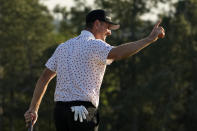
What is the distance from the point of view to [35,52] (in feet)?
178

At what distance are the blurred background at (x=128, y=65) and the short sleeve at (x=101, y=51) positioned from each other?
3988 centimetres

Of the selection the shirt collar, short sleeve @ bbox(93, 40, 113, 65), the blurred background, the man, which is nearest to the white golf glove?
the man

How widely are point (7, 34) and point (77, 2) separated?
21.5ft

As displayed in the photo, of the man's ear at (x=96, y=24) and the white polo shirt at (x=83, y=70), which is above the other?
the man's ear at (x=96, y=24)

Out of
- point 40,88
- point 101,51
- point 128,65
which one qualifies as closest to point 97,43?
point 101,51

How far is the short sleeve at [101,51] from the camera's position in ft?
14.8

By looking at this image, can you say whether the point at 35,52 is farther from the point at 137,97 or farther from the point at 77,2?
the point at 137,97

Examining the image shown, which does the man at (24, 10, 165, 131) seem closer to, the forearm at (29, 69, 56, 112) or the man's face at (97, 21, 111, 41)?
the man's face at (97, 21, 111, 41)

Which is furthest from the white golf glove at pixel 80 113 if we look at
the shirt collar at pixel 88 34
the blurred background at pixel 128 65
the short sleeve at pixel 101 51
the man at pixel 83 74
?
the blurred background at pixel 128 65

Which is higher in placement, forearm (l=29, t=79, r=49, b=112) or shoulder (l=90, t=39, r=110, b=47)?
shoulder (l=90, t=39, r=110, b=47)

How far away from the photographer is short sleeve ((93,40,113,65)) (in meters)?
4.52

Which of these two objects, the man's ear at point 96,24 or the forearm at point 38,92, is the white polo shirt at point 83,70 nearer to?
the man's ear at point 96,24

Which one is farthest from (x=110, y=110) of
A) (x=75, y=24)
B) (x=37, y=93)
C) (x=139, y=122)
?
(x=37, y=93)

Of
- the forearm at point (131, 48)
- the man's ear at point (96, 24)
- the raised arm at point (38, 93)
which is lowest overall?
the raised arm at point (38, 93)
